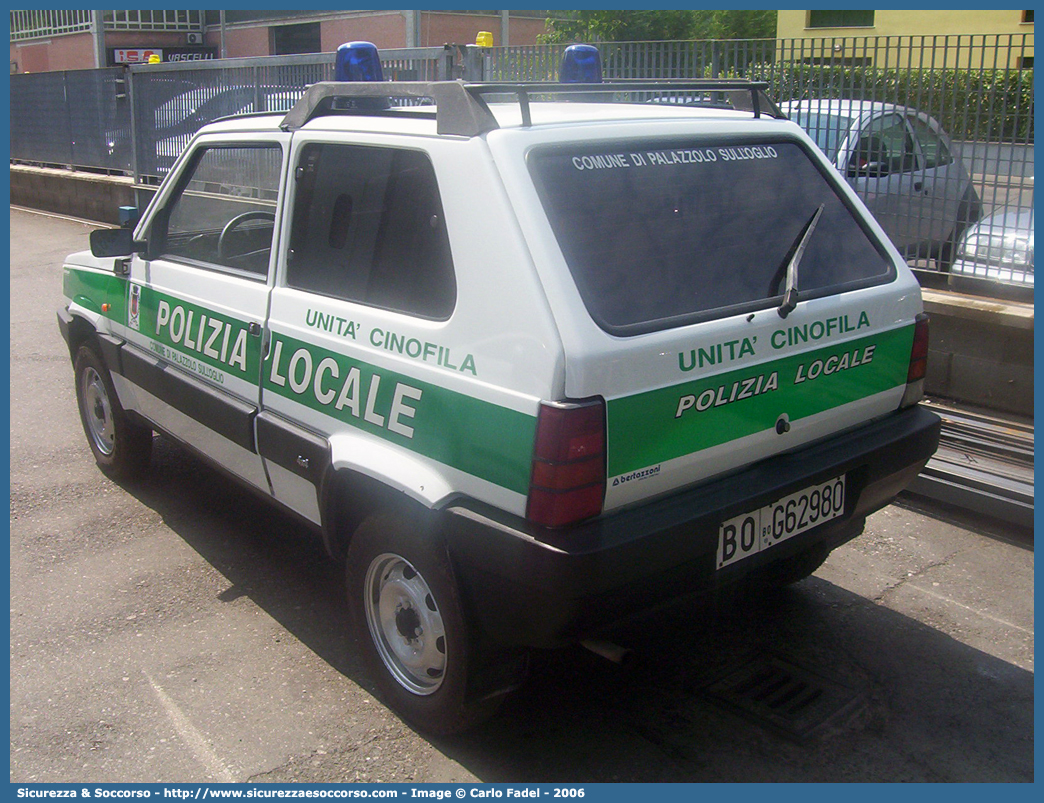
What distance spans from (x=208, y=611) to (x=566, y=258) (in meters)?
2.20

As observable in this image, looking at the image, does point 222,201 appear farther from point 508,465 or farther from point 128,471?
point 508,465

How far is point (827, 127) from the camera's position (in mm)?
6555

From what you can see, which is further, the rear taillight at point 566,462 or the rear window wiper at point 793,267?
the rear window wiper at point 793,267

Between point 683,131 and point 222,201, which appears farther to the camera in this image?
point 222,201

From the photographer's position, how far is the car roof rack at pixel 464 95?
8.98 feet

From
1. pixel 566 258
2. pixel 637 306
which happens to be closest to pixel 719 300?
pixel 637 306

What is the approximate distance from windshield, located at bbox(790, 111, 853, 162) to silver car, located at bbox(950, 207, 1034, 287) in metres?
1.04

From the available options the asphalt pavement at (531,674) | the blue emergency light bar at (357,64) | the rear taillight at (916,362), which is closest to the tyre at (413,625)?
the asphalt pavement at (531,674)

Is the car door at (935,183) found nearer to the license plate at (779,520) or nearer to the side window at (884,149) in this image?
the side window at (884,149)

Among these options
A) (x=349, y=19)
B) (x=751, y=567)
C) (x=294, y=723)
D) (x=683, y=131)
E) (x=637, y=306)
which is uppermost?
(x=349, y=19)

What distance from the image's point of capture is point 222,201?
→ 438cm

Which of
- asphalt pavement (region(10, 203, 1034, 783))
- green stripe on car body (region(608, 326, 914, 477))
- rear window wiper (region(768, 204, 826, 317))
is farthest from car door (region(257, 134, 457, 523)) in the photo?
rear window wiper (region(768, 204, 826, 317))

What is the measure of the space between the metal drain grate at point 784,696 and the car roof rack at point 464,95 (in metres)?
1.93

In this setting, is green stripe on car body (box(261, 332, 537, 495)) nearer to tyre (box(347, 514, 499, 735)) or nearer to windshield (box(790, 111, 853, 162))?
tyre (box(347, 514, 499, 735))
